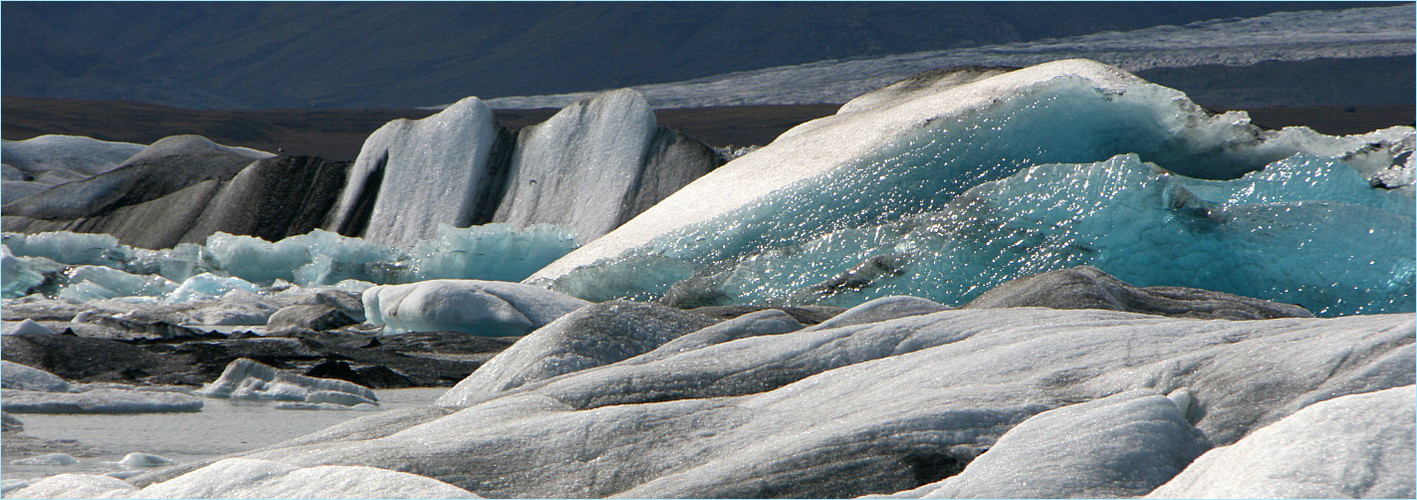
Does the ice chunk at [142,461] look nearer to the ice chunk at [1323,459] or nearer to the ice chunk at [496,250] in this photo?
the ice chunk at [1323,459]

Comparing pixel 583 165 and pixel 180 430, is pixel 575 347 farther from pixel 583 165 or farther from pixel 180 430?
pixel 583 165

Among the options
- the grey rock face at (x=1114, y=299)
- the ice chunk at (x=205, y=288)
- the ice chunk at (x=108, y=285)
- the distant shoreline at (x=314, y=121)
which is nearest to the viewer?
the grey rock face at (x=1114, y=299)

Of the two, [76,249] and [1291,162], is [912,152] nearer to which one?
[1291,162]

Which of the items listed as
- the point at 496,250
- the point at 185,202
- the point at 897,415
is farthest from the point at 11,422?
the point at 185,202

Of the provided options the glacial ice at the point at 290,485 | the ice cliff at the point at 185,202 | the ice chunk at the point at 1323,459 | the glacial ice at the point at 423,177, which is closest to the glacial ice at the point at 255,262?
the glacial ice at the point at 423,177

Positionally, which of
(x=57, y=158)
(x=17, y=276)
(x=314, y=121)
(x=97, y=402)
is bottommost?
(x=97, y=402)
